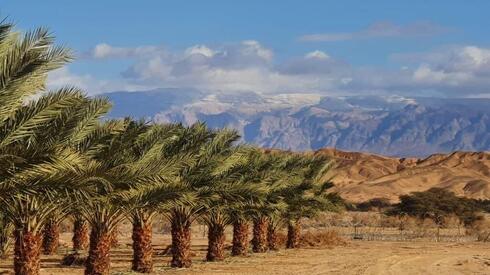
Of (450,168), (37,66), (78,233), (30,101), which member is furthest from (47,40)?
(450,168)

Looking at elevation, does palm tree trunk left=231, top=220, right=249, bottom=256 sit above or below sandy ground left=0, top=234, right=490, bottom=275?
above

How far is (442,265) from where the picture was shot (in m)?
32.8

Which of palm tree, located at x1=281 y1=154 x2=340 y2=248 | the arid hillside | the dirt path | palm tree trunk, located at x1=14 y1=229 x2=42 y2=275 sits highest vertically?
the arid hillside

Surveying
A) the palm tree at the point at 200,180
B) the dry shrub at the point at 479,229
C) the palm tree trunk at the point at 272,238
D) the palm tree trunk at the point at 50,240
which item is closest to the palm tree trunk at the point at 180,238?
the palm tree at the point at 200,180

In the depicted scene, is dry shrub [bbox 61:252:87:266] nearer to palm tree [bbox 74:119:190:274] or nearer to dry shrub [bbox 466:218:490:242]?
palm tree [bbox 74:119:190:274]

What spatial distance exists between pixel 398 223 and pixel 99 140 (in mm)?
54133

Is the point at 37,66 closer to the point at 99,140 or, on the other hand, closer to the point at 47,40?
the point at 47,40

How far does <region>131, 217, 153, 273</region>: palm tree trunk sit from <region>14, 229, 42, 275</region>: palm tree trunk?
678cm

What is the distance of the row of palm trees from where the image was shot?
45.7 feet

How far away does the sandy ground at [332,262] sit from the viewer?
28594 mm

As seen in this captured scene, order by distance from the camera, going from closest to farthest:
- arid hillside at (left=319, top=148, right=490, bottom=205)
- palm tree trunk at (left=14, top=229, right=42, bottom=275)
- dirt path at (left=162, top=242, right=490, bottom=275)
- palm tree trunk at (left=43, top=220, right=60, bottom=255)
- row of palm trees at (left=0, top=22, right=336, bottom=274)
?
row of palm trees at (left=0, top=22, right=336, bottom=274), palm tree trunk at (left=14, top=229, right=42, bottom=275), dirt path at (left=162, top=242, right=490, bottom=275), palm tree trunk at (left=43, top=220, right=60, bottom=255), arid hillside at (left=319, top=148, right=490, bottom=205)

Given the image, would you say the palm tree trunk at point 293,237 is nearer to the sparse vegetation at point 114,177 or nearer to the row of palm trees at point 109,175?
the sparse vegetation at point 114,177

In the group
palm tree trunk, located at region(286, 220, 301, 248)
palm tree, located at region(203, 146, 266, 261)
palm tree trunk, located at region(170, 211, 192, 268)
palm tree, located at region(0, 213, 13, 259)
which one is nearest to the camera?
palm tree, located at region(0, 213, 13, 259)

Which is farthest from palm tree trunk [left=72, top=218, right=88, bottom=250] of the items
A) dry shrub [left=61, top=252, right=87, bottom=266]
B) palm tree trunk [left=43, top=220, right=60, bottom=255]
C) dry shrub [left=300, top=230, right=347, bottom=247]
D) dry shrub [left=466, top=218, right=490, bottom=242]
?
dry shrub [left=466, top=218, right=490, bottom=242]
